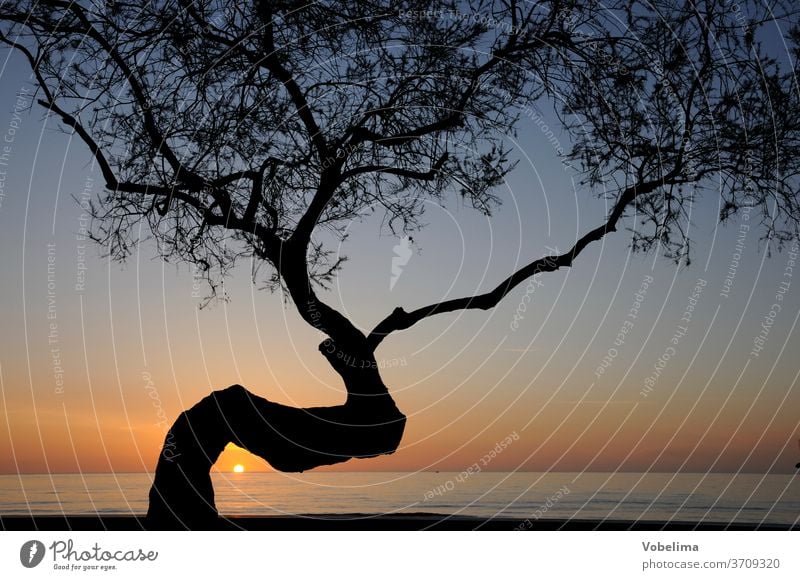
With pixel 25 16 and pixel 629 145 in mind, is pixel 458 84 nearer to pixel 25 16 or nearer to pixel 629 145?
pixel 629 145

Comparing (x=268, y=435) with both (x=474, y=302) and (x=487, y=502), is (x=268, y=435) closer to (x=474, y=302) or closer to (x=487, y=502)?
(x=474, y=302)

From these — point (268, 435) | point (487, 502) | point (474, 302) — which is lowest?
point (487, 502)

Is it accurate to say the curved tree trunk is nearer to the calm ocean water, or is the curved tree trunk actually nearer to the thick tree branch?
the thick tree branch

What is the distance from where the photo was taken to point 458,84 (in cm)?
1167
